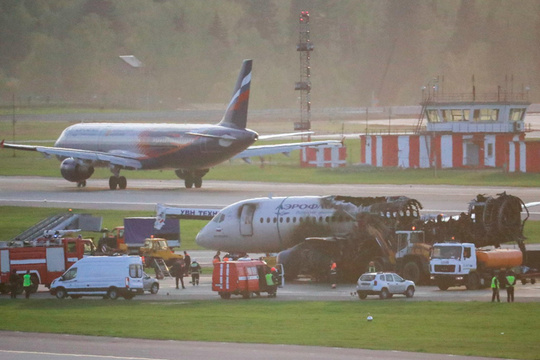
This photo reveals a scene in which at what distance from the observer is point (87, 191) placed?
94000 millimetres

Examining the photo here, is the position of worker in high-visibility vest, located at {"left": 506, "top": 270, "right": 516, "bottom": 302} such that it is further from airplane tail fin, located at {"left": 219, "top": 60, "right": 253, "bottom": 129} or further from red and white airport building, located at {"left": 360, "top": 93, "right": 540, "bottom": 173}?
red and white airport building, located at {"left": 360, "top": 93, "right": 540, "bottom": 173}

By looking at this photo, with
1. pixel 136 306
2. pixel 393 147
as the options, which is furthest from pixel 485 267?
pixel 393 147

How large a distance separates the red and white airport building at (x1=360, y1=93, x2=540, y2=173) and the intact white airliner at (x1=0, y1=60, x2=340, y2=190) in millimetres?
14962

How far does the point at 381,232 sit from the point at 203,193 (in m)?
41.4

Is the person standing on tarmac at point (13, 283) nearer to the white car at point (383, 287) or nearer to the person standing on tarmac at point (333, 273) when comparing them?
the person standing on tarmac at point (333, 273)

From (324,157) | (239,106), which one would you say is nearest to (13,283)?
(239,106)

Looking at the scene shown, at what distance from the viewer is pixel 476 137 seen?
351 feet

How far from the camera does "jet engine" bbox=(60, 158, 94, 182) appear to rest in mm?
94250

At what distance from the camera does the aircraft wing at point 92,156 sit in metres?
92.9

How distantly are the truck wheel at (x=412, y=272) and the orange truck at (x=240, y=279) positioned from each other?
6748mm

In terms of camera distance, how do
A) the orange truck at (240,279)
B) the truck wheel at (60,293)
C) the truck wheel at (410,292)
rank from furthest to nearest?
the truck wheel at (60,293), the orange truck at (240,279), the truck wheel at (410,292)

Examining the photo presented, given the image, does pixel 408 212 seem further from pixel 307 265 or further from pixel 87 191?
pixel 87 191

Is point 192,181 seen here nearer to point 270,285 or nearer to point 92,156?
point 92,156

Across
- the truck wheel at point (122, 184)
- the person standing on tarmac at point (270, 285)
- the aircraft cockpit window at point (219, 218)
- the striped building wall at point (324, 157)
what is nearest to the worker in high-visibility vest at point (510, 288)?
the person standing on tarmac at point (270, 285)
